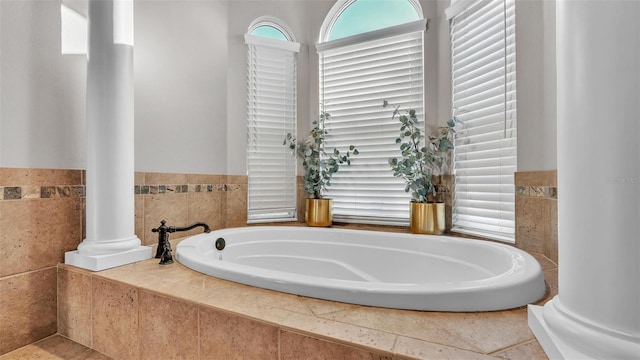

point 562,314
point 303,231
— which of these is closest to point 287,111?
point 303,231

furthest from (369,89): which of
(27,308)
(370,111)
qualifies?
(27,308)

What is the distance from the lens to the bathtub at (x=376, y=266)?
955mm

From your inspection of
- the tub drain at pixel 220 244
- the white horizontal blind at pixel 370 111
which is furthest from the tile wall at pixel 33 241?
the white horizontal blind at pixel 370 111

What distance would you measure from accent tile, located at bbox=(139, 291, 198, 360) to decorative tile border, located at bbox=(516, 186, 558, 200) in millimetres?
1581

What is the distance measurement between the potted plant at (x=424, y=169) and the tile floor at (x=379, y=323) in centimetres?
90

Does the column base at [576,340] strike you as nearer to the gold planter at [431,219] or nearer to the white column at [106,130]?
the gold planter at [431,219]

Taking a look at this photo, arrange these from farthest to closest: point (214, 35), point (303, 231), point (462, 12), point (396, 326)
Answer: point (214, 35)
point (303, 231)
point (462, 12)
point (396, 326)

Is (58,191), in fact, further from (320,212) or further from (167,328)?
(320,212)

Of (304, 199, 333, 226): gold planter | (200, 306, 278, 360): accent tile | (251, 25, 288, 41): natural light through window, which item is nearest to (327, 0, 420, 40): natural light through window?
(251, 25, 288, 41): natural light through window

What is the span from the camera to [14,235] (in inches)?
53.7

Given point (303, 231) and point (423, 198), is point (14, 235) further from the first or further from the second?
point (423, 198)

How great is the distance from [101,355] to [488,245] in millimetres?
1760

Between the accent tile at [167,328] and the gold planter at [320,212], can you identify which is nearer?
the accent tile at [167,328]

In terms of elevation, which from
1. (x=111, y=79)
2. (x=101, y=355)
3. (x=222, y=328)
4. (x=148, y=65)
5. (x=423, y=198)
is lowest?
(x=101, y=355)
